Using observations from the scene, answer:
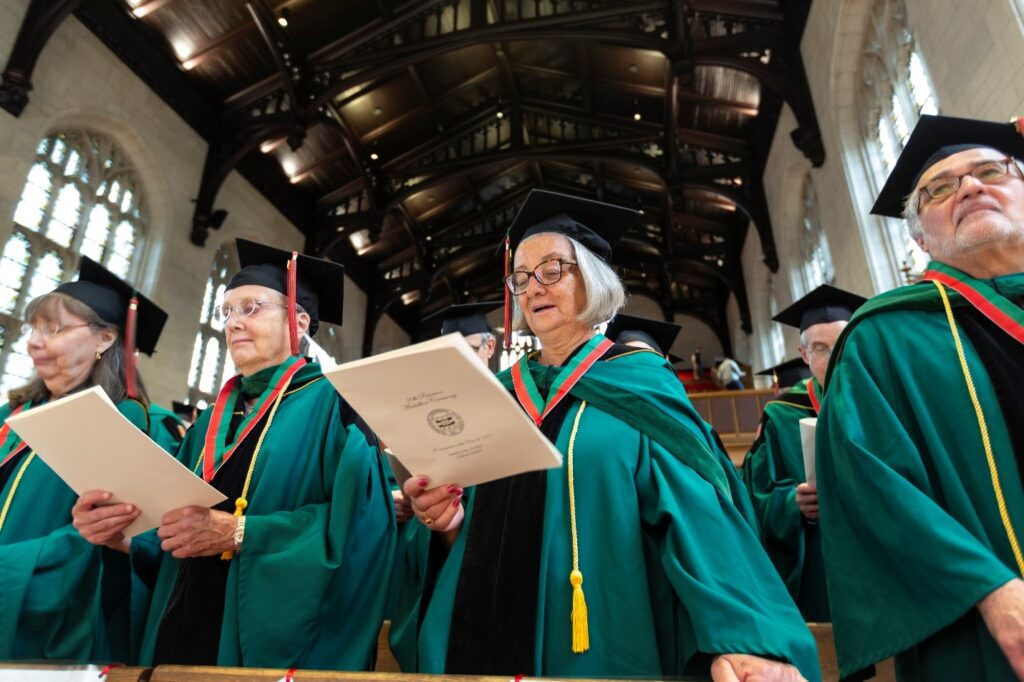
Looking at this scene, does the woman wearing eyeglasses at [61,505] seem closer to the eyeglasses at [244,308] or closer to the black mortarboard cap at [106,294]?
the black mortarboard cap at [106,294]

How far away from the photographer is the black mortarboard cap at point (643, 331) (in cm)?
350

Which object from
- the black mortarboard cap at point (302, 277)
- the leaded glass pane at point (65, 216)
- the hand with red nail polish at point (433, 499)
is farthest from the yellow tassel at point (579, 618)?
the leaded glass pane at point (65, 216)

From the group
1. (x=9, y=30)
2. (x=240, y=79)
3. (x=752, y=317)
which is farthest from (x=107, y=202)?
(x=752, y=317)

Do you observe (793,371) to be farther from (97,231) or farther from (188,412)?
(97,231)

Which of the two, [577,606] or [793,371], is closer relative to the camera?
[577,606]

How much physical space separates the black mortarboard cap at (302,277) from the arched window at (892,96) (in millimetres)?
4790

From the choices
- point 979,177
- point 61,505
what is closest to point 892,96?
point 979,177

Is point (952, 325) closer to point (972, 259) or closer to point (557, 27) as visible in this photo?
point (972, 259)

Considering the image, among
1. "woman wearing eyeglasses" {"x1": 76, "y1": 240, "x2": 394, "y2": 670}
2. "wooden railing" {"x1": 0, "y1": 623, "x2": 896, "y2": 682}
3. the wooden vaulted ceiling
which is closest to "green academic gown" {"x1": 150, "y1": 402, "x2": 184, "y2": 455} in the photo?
"woman wearing eyeglasses" {"x1": 76, "y1": 240, "x2": 394, "y2": 670}

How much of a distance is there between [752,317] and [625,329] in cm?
1100

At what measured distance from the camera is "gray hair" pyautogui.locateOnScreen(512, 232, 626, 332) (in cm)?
142

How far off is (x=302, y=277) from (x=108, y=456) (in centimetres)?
92

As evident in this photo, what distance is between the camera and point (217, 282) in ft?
31.4

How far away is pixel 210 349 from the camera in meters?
9.28
